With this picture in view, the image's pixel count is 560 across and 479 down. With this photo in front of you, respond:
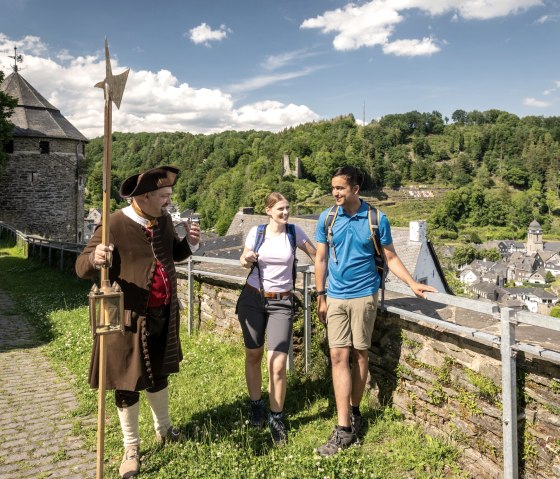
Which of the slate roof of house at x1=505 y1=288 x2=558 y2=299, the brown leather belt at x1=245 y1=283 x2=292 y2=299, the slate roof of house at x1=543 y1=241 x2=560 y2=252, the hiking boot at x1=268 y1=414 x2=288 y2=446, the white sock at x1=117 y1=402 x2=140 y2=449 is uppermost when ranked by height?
the brown leather belt at x1=245 y1=283 x2=292 y2=299

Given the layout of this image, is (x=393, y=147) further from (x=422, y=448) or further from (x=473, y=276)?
(x=422, y=448)

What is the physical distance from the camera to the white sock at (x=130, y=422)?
10.9ft

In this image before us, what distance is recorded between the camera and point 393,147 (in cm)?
16562

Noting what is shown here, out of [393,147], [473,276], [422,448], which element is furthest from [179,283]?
[393,147]

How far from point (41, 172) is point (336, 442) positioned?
29337 millimetres

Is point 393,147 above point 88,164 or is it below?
above

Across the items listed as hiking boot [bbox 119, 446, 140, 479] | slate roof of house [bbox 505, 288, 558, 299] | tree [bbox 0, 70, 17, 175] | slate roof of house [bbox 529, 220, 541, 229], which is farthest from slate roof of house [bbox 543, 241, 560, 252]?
hiking boot [bbox 119, 446, 140, 479]

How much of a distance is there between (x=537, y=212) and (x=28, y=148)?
135 meters

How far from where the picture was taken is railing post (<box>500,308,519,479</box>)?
108 inches

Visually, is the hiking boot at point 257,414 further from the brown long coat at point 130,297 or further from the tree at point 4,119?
the tree at point 4,119

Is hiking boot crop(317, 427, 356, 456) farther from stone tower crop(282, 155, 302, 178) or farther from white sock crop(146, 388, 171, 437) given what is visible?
stone tower crop(282, 155, 302, 178)

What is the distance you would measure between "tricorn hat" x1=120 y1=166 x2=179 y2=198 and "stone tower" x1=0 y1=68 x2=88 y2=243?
2726 centimetres

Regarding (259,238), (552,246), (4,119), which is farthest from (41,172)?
(552,246)

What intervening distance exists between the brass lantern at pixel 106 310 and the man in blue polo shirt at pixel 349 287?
1.46m
